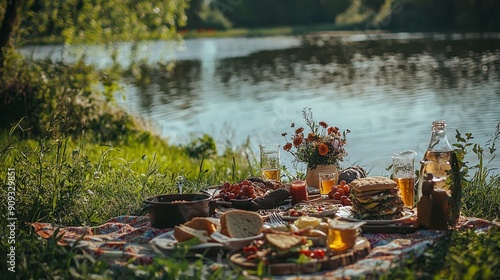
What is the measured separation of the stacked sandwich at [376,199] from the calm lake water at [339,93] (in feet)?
16.2

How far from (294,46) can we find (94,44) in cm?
2667

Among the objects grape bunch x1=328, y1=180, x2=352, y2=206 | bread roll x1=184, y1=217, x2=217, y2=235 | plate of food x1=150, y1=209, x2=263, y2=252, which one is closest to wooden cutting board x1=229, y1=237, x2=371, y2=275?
plate of food x1=150, y1=209, x2=263, y2=252

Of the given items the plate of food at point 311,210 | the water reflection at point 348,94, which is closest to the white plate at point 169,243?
the plate of food at point 311,210

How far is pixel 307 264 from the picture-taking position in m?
4.18

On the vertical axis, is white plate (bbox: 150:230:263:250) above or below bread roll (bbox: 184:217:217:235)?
below

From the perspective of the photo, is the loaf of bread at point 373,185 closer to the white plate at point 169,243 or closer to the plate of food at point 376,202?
the plate of food at point 376,202

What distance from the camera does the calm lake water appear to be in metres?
15.3

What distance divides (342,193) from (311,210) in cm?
39

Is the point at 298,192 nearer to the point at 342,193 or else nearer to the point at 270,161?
the point at 342,193

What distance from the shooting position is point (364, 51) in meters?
36.5

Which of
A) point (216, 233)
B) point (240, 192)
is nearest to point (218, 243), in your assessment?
point (216, 233)

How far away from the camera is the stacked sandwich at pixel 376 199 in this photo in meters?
4.91

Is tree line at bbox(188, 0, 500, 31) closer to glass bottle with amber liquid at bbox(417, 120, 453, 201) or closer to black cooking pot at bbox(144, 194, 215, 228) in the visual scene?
glass bottle with amber liquid at bbox(417, 120, 453, 201)

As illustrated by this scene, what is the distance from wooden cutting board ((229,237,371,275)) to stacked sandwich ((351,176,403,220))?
55cm
